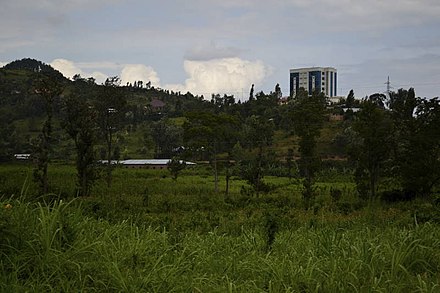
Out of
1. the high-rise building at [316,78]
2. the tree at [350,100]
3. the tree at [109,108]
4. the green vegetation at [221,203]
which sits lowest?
the green vegetation at [221,203]

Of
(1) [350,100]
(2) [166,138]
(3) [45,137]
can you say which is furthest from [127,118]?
(3) [45,137]

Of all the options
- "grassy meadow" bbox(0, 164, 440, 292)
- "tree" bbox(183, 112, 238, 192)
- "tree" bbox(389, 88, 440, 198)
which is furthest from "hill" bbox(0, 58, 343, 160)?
"grassy meadow" bbox(0, 164, 440, 292)

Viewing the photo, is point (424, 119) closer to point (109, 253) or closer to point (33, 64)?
point (109, 253)

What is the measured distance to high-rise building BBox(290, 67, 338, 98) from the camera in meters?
80.1

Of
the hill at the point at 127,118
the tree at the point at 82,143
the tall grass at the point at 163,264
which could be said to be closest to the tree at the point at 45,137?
the tree at the point at 82,143

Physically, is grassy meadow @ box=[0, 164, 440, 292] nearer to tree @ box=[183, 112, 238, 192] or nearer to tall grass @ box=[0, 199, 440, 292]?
tall grass @ box=[0, 199, 440, 292]

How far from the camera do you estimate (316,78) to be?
8050 centimetres

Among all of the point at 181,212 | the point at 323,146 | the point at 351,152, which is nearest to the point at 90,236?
the point at 181,212

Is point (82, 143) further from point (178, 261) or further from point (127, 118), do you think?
point (127, 118)

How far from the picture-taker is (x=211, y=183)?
1187 inches

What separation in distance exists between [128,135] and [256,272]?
169 ft

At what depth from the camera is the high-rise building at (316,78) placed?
80.1 m

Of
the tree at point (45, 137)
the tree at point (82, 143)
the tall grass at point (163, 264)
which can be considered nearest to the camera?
the tall grass at point (163, 264)

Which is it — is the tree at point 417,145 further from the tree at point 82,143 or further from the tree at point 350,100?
the tree at point 350,100
